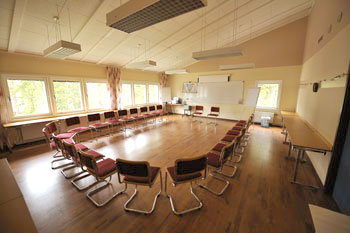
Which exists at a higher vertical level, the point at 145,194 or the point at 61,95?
the point at 61,95

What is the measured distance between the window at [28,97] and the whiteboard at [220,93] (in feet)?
23.9

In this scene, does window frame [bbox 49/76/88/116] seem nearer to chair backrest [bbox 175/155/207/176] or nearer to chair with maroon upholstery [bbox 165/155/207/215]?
chair with maroon upholstery [bbox 165/155/207/215]

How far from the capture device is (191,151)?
3.92 m

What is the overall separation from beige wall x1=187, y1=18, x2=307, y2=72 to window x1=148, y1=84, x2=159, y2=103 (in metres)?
4.97

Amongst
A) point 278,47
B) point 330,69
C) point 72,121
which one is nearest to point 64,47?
point 72,121

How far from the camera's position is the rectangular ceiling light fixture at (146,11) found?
6.15 feet

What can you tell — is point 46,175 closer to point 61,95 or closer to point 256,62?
point 61,95

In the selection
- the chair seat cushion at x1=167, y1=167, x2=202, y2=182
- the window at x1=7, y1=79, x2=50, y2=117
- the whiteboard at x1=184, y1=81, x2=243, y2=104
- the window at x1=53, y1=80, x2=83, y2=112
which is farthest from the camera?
the whiteboard at x1=184, y1=81, x2=243, y2=104

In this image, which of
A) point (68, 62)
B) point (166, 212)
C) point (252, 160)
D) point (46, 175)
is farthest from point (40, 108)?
point (252, 160)

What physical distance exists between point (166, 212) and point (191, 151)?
2.04 m

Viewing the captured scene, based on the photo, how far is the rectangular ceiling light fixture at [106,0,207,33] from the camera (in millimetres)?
1875

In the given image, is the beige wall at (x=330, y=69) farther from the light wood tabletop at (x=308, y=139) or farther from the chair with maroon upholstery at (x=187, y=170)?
the chair with maroon upholstery at (x=187, y=170)

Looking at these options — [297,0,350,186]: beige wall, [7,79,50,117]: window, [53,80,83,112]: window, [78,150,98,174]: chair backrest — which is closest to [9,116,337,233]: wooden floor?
[78,150,98,174]: chair backrest

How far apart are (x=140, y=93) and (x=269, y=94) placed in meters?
6.99
